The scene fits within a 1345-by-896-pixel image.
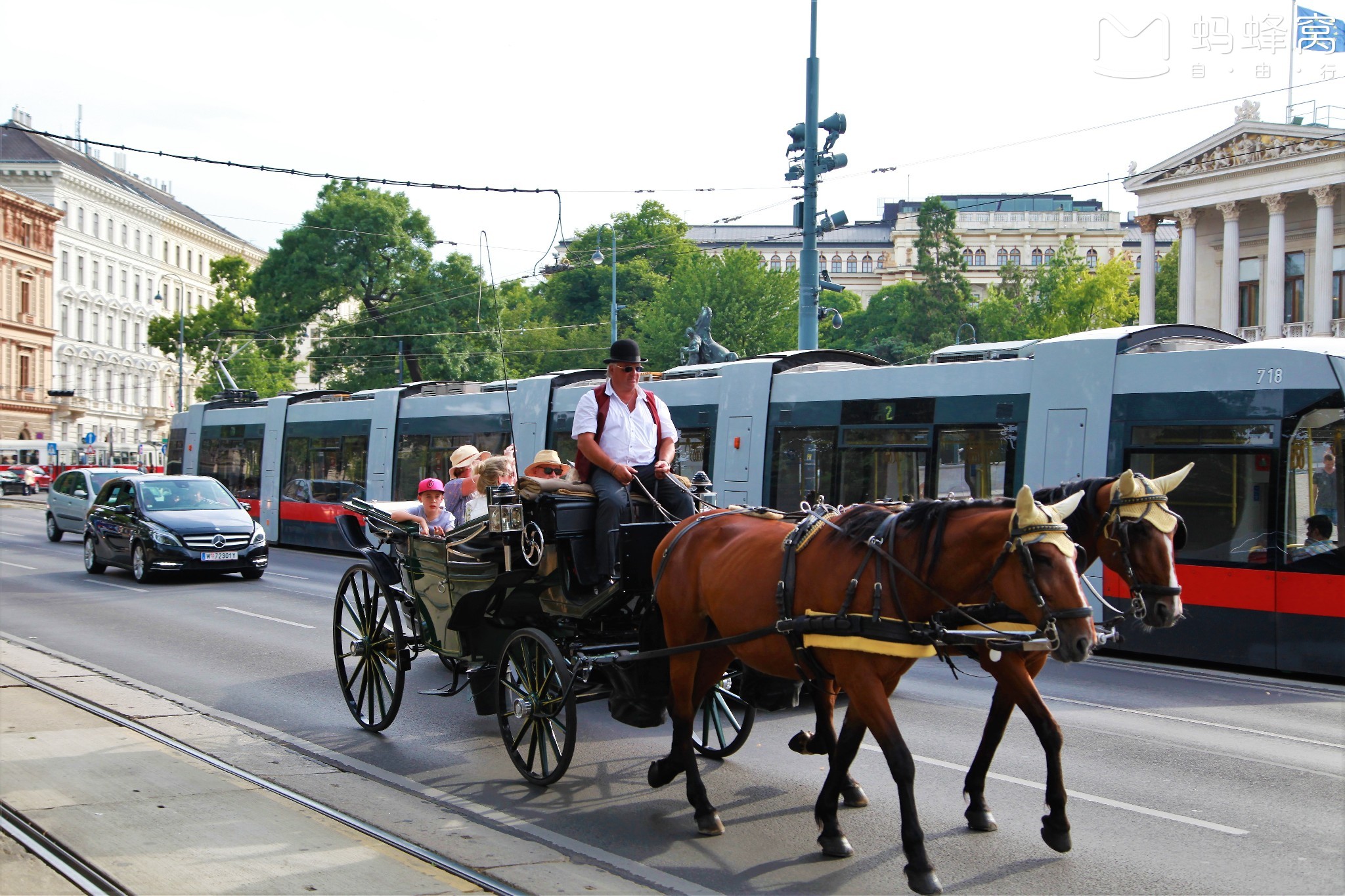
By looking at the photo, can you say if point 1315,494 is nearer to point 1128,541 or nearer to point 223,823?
point 1128,541

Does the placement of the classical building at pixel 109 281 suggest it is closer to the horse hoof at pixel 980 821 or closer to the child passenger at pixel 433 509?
the child passenger at pixel 433 509

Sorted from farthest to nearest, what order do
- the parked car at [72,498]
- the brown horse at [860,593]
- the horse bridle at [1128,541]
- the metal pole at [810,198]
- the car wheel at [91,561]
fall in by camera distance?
the parked car at [72,498] → the metal pole at [810,198] → the car wheel at [91,561] → the horse bridle at [1128,541] → the brown horse at [860,593]

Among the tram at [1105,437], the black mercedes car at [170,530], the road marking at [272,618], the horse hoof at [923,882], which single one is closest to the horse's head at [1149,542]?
the horse hoof at [923,882]

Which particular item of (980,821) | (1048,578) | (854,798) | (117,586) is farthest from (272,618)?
(1048,578)

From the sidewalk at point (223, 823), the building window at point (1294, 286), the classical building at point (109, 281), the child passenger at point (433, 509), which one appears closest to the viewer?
the sidewalk at point (223, 823)

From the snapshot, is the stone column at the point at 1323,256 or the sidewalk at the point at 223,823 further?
the stone column at the point at 1323,256

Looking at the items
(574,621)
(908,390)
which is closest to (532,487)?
(574,621)

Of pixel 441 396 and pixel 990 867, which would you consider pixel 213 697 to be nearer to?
pixel 990 867

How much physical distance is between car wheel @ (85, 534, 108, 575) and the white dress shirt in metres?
15.4

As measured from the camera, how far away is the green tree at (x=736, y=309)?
59.6 metres

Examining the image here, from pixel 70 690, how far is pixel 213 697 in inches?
43.5

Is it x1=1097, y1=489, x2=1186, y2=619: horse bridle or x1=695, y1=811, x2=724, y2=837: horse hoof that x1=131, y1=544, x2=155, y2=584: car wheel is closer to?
x1=695, y1=811, x2=724, y2=837: horse hoof

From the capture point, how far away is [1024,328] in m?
70.2

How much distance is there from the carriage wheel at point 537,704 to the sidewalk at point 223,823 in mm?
645
